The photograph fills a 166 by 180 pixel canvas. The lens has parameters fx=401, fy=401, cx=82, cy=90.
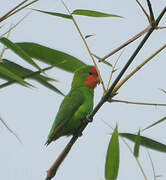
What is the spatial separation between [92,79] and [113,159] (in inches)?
77.9

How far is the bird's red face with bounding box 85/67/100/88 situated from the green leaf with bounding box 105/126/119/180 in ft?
6.09

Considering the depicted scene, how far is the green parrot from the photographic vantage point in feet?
10.6

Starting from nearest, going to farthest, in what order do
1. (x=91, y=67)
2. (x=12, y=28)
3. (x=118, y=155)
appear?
(x=12, y=28), (x=118, y=155), (x=91, y=67)

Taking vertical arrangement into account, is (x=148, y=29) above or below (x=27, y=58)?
above

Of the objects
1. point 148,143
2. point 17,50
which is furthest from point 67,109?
point 17,50

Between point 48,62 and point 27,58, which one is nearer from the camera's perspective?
point 27,58

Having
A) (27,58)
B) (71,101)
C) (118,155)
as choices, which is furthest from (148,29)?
(71,101)

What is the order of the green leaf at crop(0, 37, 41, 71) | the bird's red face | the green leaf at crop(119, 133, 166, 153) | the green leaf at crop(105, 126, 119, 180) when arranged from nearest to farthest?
the green leaf at crop(0, 37, 41, 71) < the green leaf at crop(105, 126, 119, 180) < the green leaf at crop(119, 133, 166, 153) < the bird's red face

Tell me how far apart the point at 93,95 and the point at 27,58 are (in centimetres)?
216

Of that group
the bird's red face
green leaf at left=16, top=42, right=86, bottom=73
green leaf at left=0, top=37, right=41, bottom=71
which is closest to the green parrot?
the bird's red face

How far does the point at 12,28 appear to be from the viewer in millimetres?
1752

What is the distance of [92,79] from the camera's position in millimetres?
3797

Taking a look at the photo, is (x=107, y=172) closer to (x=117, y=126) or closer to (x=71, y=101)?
(x=117, y=126)

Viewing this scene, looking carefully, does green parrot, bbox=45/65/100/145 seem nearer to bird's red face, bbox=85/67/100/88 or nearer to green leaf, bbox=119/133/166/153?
bird's red face, bbox=85/67/100/88
